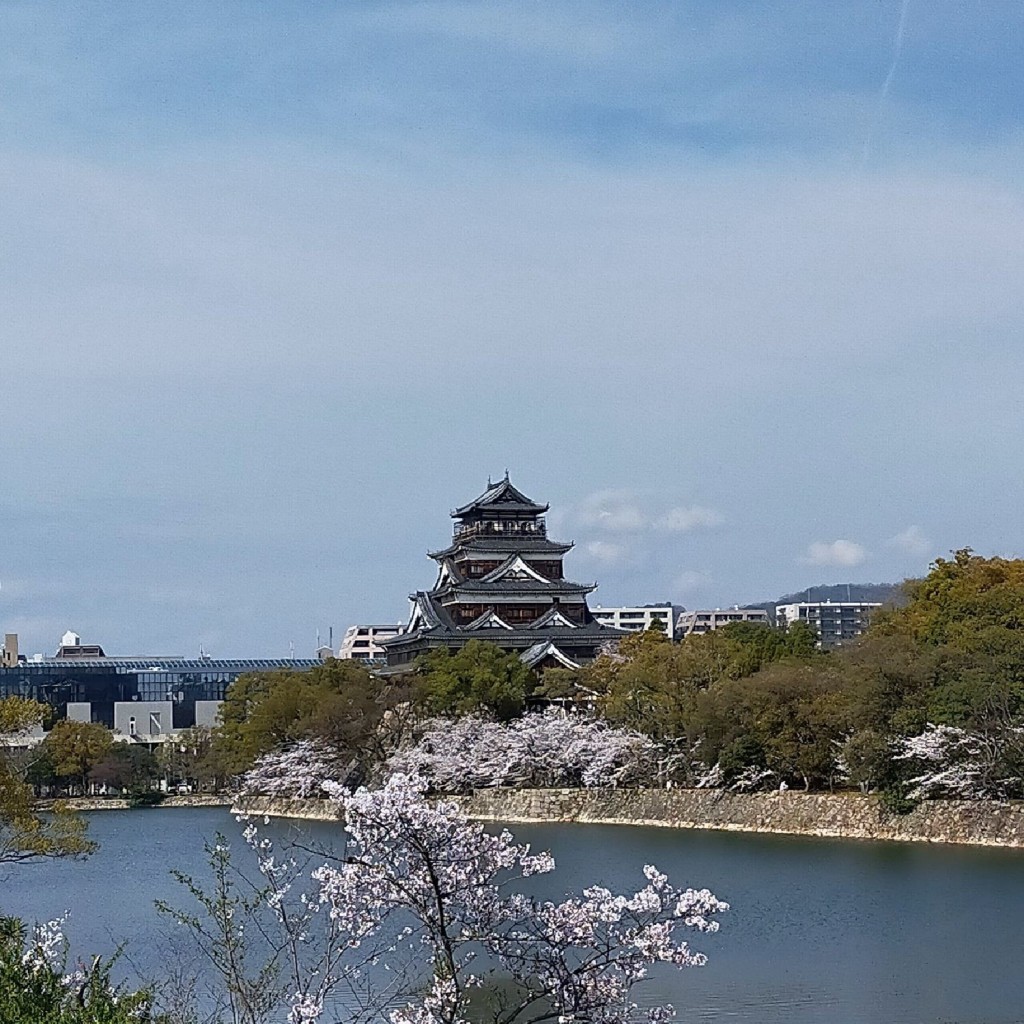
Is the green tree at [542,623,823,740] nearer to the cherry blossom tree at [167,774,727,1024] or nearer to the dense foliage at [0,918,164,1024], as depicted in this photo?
the dense foliage at [0,918,164,1024]

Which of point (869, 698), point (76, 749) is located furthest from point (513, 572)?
point (869, 698)

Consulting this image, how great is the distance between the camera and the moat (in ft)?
45.5

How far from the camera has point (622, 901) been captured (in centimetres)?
696

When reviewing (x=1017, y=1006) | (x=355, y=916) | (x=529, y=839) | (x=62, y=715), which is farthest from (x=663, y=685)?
(x=62, y=715)

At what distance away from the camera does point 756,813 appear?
96.7ft

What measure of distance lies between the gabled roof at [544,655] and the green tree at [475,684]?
12.2ft

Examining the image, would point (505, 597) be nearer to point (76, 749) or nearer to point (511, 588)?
point (511, 588)

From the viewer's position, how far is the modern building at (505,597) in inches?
1871

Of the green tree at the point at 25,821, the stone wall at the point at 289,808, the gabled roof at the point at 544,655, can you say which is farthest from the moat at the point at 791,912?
the gabled roof at the point at 544,655

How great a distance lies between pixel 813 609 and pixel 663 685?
76.1 m

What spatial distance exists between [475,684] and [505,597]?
32.4 ft

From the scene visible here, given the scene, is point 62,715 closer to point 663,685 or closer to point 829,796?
point 663,685

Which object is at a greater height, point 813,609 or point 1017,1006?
point 813,609

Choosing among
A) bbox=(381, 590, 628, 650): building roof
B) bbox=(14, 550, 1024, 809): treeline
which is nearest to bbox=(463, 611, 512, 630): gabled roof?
bbox=(381, 590, 628, 650): building roof
